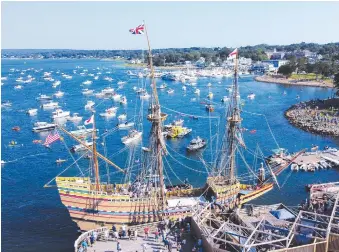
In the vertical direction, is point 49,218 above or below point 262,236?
below

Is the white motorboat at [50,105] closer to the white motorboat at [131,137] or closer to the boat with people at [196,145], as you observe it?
the white motorboat at [131,137]

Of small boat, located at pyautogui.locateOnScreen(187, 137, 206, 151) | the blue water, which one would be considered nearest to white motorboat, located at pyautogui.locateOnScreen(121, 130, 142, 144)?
the blue water

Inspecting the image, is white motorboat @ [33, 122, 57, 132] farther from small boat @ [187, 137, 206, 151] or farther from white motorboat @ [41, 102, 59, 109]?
small boat @ [187, 137, 206, 151]

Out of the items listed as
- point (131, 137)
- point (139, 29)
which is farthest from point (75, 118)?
point (139, 29)

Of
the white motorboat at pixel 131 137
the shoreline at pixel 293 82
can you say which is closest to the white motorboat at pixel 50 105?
the white motorboat at pixel 131 137

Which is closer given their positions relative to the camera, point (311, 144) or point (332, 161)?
point (332, 161)

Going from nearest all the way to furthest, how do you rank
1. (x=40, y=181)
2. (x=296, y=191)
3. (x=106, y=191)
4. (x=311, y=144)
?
(x=106, y=191) < (x=296, y=191) < (x=40, y=181) < (x=311, y=144)

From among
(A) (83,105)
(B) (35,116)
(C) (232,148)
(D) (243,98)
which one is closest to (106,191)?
(C) (232,148)

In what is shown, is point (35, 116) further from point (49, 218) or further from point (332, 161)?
point (332, 161)
